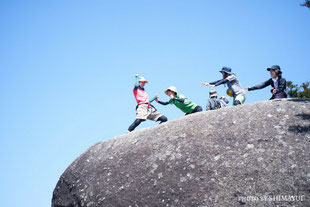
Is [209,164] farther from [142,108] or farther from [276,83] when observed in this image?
[142,108]

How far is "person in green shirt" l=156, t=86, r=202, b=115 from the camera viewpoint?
10258 millimetres

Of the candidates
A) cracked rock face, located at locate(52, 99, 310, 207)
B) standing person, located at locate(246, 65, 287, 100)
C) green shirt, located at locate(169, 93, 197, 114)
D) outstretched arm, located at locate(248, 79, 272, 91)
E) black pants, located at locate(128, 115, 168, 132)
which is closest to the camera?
cracked rock face, located at locate(52, 99, 310, 207)

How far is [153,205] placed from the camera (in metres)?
6.54

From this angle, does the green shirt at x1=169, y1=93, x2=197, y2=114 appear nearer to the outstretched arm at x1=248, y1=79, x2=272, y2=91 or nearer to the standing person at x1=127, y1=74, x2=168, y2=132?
the standing person at x1=127, y1=74, x2=168, y2=132

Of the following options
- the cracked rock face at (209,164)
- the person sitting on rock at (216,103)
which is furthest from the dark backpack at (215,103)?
the cracked rock face at (209,164)

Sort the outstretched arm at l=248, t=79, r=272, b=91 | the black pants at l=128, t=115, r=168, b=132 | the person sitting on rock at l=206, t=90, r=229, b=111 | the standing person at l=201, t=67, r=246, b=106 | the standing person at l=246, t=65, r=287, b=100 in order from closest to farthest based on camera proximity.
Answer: the standing person at l=246, t=65, r=287, b=100, the outstretched arm at l=248, t=79, r=272, b=91, the standing person at l=201, t=67, r=246, b=106, the person sitting on rock at l=206, t=90, r=229, b=111, the black pants at l=128, t=115, r=168, b=132

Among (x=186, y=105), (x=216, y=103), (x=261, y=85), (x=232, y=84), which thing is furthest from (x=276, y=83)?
(x=186, y=105)

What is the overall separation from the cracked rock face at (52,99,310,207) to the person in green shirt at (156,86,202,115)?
6.78 ft

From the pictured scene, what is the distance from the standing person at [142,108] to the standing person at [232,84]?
7.35 ft

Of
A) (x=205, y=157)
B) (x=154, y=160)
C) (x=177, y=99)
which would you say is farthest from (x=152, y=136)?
(x=177, y=99)

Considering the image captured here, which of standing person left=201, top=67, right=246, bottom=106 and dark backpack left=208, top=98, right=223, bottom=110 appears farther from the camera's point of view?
dark backpack left=208, top=98, right=223, bottom=110

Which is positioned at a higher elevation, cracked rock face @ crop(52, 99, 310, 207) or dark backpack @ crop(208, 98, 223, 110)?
dark backpack @ crop(208, 98, 223, 110)

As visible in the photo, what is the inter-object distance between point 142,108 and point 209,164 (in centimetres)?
445

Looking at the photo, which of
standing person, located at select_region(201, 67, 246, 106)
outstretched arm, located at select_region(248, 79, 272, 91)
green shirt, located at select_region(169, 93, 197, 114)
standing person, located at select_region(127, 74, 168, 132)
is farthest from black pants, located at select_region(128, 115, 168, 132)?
outstretched arm, located at select_region(248, 79, 272, 91)
